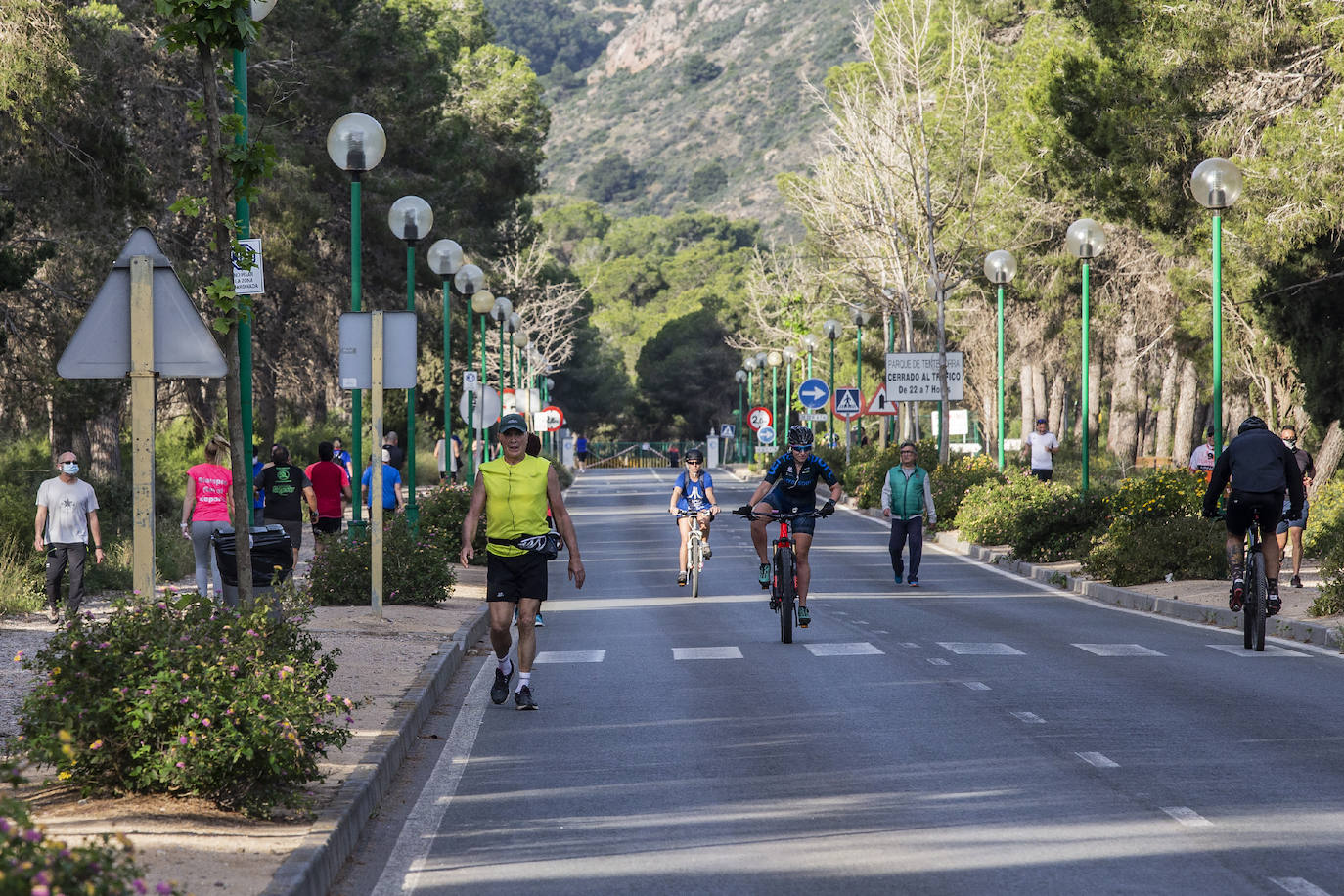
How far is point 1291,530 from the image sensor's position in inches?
771

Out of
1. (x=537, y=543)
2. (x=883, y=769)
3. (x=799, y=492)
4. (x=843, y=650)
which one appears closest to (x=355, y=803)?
(x=883, y=769)

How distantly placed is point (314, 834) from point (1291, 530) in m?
15.5

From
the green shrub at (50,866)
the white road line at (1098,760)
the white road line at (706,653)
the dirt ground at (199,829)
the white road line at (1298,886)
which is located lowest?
the white road line at (706,653)

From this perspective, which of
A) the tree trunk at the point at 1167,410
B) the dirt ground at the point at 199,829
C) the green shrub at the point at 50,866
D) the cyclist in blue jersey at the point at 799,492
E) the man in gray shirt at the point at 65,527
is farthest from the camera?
the tree trunk at the point at 1167,410

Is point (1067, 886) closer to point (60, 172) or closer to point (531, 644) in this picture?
point (531, 644)

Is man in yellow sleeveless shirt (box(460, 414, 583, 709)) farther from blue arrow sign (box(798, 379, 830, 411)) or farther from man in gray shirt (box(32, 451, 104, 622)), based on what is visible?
blue arrow sign (box(798, 379, 830, 411))

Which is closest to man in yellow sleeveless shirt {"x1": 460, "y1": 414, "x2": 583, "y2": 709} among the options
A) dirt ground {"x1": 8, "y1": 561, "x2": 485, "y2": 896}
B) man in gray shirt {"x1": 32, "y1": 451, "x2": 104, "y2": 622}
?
dirt ground {"x1": 8, "y1": 561, "x2": 485, "y2": 896}

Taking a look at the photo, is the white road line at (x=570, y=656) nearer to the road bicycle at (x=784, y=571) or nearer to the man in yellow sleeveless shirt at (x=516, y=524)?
the road bicycle at (x=784, y=571)

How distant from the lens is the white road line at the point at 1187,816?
740 cm

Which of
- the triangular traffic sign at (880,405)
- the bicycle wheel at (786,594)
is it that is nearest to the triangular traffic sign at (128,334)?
the bicycle wheel at (786,594)

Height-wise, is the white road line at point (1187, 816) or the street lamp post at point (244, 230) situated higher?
the street lamp post at point (244, 230)

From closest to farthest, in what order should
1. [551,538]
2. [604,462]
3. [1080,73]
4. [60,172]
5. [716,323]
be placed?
[551,538] < [60,172] < [1080,73] < [604,462] < [716,323]

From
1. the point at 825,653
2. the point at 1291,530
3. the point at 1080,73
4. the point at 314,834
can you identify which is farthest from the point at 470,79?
the point at 314,834

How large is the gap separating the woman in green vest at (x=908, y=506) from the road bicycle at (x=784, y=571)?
6.01 meters
